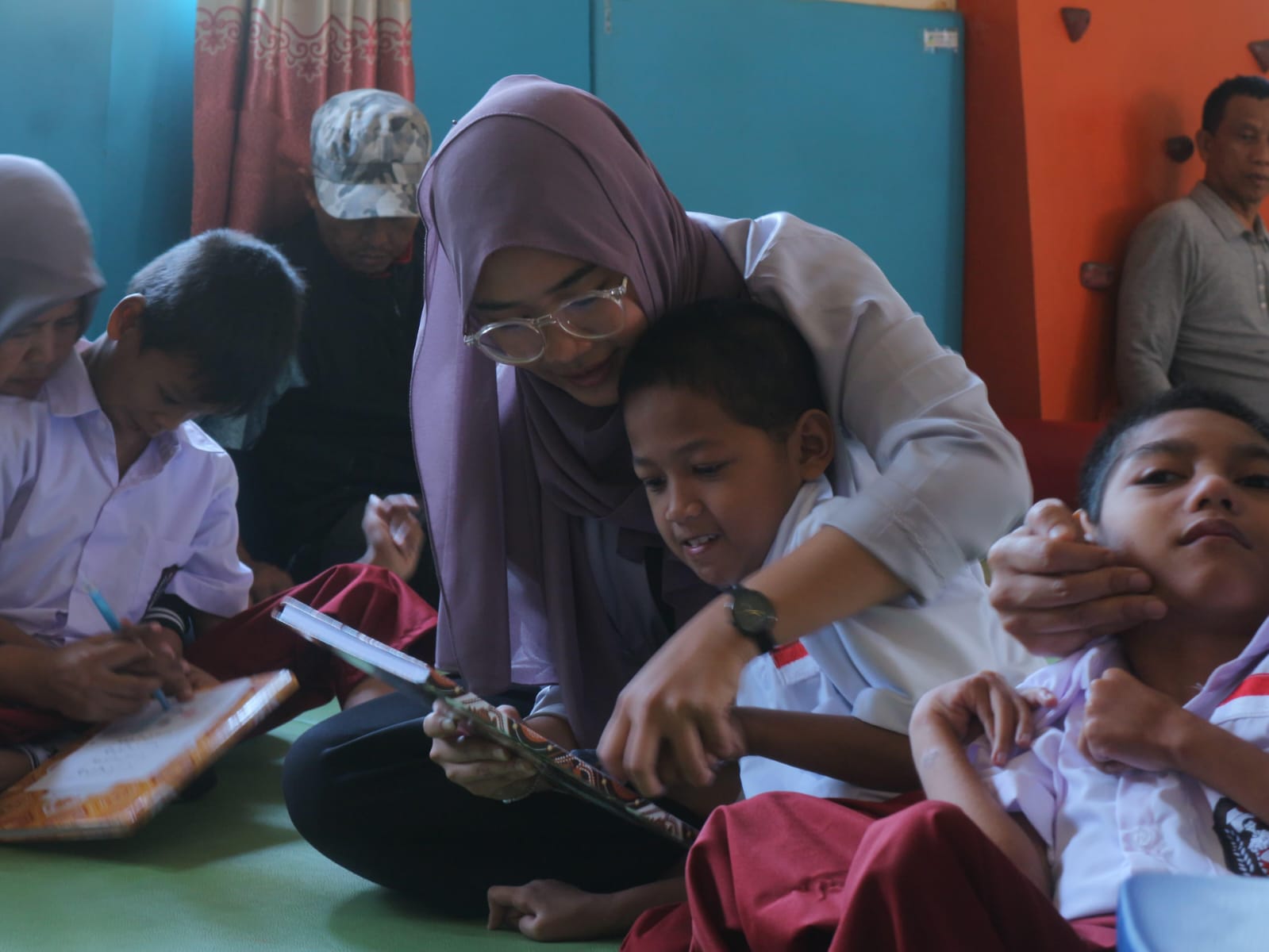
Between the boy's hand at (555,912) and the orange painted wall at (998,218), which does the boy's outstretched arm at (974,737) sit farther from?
the orange painted wall at (998,218)

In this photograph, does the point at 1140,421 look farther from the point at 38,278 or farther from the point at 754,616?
the point at 38,278

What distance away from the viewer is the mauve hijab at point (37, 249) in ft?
5.68

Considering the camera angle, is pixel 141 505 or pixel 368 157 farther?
pixel 368 157

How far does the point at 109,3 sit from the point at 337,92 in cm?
54

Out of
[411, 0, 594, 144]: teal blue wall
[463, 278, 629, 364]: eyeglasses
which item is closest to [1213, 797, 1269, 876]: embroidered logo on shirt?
[463, 278, 629, 364]: eyeglasses

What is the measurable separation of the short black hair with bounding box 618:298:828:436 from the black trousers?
453 millimetres

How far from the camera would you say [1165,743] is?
0.80 meters

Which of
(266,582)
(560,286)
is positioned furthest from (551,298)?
(266,582)

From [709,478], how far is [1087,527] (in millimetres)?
372

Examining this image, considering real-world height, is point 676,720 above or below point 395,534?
above

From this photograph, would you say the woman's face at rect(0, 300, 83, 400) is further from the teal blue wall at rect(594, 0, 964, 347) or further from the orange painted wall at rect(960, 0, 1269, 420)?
the orange painted wall at rect(960, 0, 1269, 420)

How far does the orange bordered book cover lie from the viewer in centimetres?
150

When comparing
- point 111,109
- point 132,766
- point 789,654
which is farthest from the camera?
point 111,109

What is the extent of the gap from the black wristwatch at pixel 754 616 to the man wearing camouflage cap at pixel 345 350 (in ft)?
5.75
